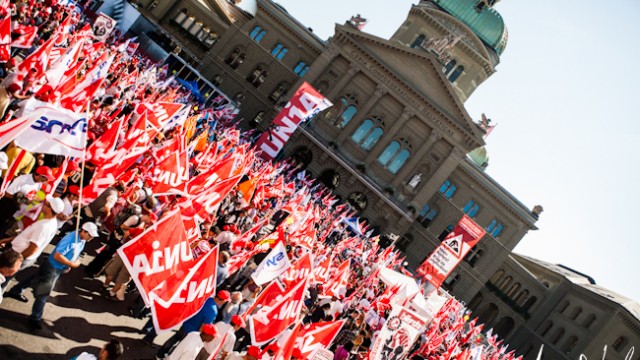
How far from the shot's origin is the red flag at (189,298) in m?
Result: 7.61

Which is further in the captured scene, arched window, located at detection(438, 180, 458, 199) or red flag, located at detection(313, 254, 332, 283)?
arched window, located at detection(438, 180, 458, 199)

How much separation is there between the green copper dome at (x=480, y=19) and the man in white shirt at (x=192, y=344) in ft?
192

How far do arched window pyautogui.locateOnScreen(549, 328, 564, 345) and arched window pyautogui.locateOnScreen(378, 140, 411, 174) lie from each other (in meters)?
22.4

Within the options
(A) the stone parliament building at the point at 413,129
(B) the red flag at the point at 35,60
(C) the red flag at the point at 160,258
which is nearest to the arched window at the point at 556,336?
(A) the stone parliament building at the point at 413,129

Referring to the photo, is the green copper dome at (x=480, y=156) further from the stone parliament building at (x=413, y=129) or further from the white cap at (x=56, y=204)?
the white cap at (x=56, y=204)

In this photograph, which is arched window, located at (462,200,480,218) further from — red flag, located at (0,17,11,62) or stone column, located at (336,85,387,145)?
red flag, located at (0,17,11,62)

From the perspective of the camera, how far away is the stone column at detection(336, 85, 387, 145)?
164ft

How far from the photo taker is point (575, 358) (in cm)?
4897

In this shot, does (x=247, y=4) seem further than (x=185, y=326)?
Yes

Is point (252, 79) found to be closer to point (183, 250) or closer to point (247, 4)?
point (247, 4)

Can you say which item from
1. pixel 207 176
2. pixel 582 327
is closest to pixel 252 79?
pixel 582 327

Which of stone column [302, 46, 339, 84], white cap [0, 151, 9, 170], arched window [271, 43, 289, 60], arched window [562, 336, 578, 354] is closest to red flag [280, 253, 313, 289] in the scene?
white cap [0, 151, 9, 170]

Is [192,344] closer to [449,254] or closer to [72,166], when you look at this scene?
[72,166]

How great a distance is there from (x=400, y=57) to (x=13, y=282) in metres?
43.7
